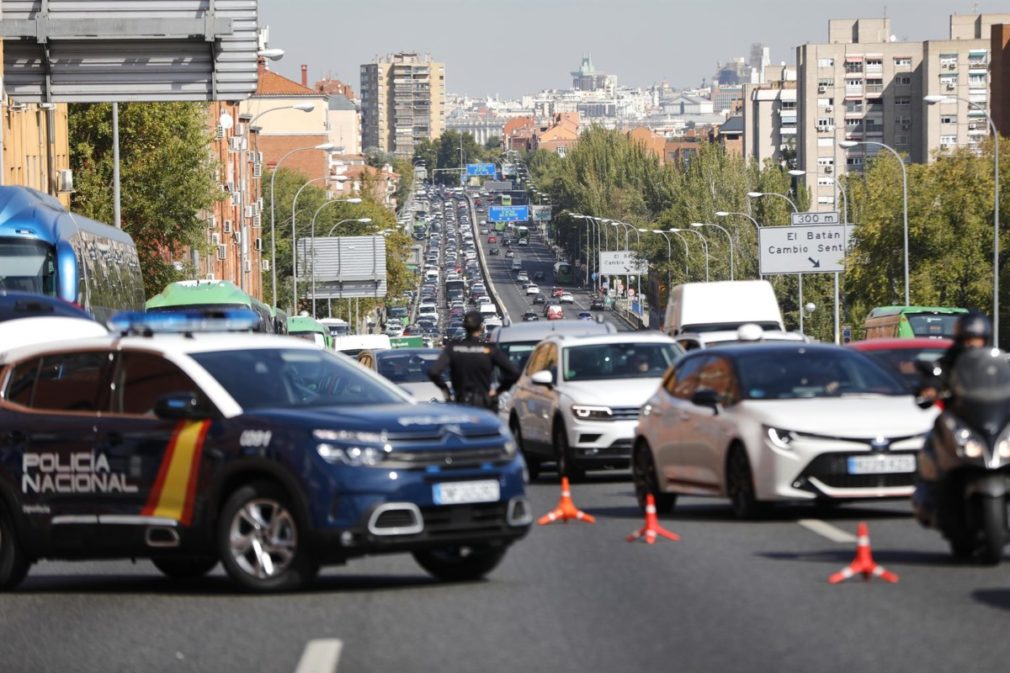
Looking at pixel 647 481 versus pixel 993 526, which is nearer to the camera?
pixel 993 526

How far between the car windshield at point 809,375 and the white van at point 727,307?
2040cm

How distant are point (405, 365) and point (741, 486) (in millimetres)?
18238

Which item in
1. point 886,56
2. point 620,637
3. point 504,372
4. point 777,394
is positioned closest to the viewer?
point 620,637

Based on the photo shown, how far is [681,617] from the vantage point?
418 inches

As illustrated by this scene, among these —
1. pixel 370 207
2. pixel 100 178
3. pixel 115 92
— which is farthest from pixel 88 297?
pixel 370 207

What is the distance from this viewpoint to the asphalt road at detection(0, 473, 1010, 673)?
9328mm

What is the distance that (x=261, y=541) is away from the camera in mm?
12055

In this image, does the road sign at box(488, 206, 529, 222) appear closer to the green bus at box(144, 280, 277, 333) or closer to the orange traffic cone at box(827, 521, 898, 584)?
the green bus at box(144, 280, 277, 333)

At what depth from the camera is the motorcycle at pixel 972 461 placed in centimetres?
1195

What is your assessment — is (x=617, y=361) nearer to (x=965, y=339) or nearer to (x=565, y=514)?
(x=565, y=514)

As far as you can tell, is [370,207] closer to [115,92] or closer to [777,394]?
[115,92]

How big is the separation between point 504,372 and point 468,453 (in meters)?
9.64

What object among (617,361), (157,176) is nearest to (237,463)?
(617,361)

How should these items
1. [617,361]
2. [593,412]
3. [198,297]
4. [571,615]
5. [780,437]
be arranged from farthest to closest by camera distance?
[198,297]
[617,361]
[593,412]
[780,437]
[571,615]
